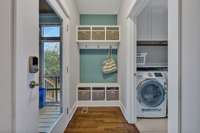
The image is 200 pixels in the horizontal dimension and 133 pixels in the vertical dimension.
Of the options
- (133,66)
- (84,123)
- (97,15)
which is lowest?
→ (84,123)

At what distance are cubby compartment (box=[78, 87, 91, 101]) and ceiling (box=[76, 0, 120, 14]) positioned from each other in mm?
2062

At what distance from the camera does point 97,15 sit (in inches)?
228

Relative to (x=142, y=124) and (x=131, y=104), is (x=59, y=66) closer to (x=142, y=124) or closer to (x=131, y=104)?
(x=131, y=104)

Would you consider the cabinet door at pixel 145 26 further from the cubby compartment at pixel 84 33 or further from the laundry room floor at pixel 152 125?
the laundry room floor at pixel 152 125

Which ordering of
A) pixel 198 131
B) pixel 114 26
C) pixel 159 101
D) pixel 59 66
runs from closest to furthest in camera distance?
1. pixel 198 131
2. pixel 59 66
3. pixel 159 101
4. pixel 114 26

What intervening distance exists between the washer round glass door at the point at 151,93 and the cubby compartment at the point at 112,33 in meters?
1.70

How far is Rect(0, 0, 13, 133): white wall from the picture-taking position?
4.02ft

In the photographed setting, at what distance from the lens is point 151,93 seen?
4.23 m

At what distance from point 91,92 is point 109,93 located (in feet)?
1.52

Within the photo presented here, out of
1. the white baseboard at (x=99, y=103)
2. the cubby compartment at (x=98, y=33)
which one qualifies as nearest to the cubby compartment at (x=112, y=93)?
the white baseboard at (x=99, y=103)

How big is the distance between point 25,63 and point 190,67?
1179 mm

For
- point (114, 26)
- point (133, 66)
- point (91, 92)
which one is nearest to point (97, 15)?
point (114, 26)

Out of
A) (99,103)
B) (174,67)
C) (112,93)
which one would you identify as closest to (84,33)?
(112,93)

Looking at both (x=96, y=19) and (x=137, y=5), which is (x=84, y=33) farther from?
(x=137, y=5)
